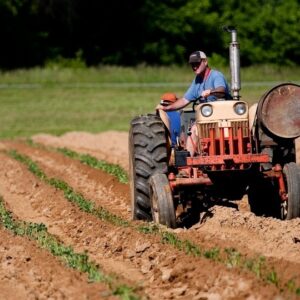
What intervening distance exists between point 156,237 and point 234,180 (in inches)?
82.0

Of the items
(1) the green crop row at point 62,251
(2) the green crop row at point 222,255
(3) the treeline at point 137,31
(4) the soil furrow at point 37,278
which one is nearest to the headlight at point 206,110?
(2) the green crop row at point 222,255

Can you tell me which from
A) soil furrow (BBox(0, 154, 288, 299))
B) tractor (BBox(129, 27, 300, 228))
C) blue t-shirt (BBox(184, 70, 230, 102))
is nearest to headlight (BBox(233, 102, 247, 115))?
tractor (BBox(129, 27, 300, 228))

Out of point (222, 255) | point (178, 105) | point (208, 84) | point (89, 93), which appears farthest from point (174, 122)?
point (89, 93)

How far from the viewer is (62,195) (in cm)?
1341

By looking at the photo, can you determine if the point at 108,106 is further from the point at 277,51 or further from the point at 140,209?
the point at 140,209

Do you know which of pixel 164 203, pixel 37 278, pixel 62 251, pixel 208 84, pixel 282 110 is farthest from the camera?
pixel 208 84

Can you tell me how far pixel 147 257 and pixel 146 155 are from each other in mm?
2437

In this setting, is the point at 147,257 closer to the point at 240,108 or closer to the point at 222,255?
the point at 222,255

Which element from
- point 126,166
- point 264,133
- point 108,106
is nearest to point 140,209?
point 264,133

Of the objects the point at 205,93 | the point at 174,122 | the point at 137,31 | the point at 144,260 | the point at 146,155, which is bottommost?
the point at 144,260

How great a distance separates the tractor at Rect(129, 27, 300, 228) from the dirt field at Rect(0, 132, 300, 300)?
45cm

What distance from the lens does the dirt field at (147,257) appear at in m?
7.35

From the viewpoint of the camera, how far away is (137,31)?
171 ft

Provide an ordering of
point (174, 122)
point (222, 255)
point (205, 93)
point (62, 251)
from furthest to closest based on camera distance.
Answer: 1. point (174, 122)
2. point (205, 93)
3. point (62, 251)
4. point (222, 255)
